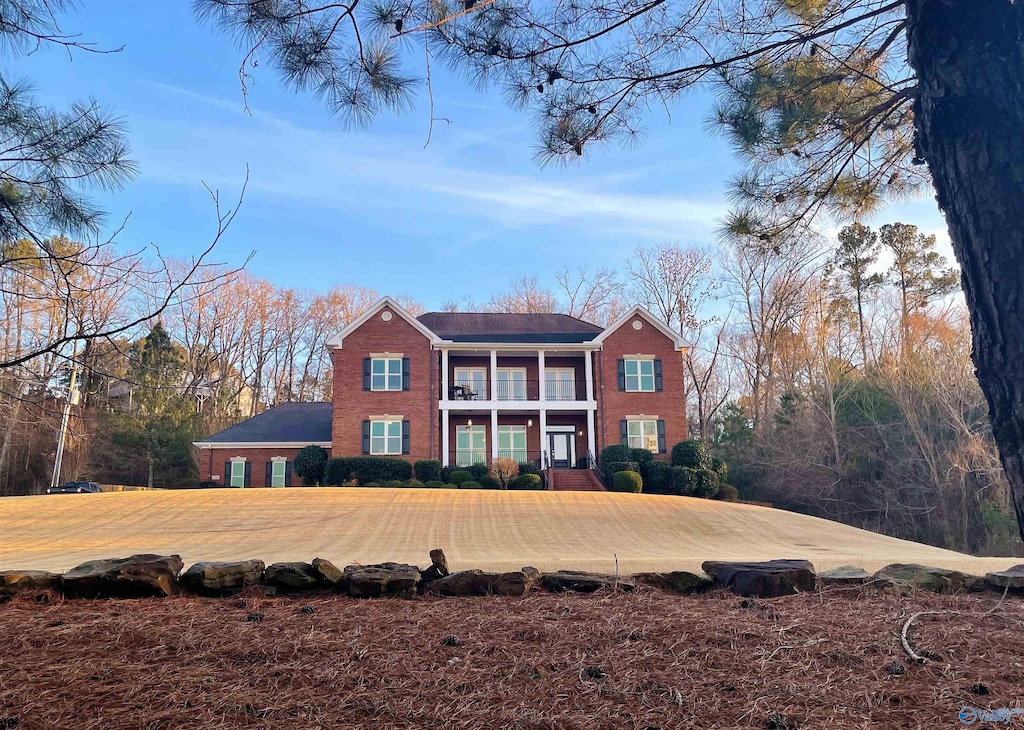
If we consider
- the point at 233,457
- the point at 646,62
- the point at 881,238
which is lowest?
the point at 233,457

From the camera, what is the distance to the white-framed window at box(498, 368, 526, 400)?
27406 millimetres

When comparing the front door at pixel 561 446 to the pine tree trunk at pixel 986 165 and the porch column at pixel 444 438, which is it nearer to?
the porch column at pixel 444 438

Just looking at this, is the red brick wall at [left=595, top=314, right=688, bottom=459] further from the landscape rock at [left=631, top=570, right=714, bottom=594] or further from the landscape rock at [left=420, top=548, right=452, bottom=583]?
the landscape rock at [left=420, top=548, right=452, bottom=583]

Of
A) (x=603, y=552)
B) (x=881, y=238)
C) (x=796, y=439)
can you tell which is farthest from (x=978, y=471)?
(x=603, y=552)

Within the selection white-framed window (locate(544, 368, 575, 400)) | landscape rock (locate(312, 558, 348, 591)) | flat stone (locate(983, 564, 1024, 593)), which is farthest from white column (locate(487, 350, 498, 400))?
flat stone (locate(983, 564, 1024, 593))

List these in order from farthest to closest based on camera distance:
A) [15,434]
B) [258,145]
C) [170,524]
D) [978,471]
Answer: [15,434]
[978,471]
[170,524]
[258,145]

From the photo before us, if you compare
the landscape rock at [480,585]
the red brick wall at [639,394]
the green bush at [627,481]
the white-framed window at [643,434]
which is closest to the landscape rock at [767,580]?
the landscape rock at [480,585]

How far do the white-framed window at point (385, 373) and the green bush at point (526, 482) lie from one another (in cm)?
553

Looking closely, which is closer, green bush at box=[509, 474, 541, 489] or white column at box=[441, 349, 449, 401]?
green bush at box=[509, 474, 541, 489]

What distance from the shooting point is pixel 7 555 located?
787 cm

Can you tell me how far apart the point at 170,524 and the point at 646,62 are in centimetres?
1004

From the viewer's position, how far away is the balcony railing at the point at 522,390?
2702cm

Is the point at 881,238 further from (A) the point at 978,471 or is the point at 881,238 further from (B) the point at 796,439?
(A) the point at 978,471

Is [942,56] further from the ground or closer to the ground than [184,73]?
closer to the ground
